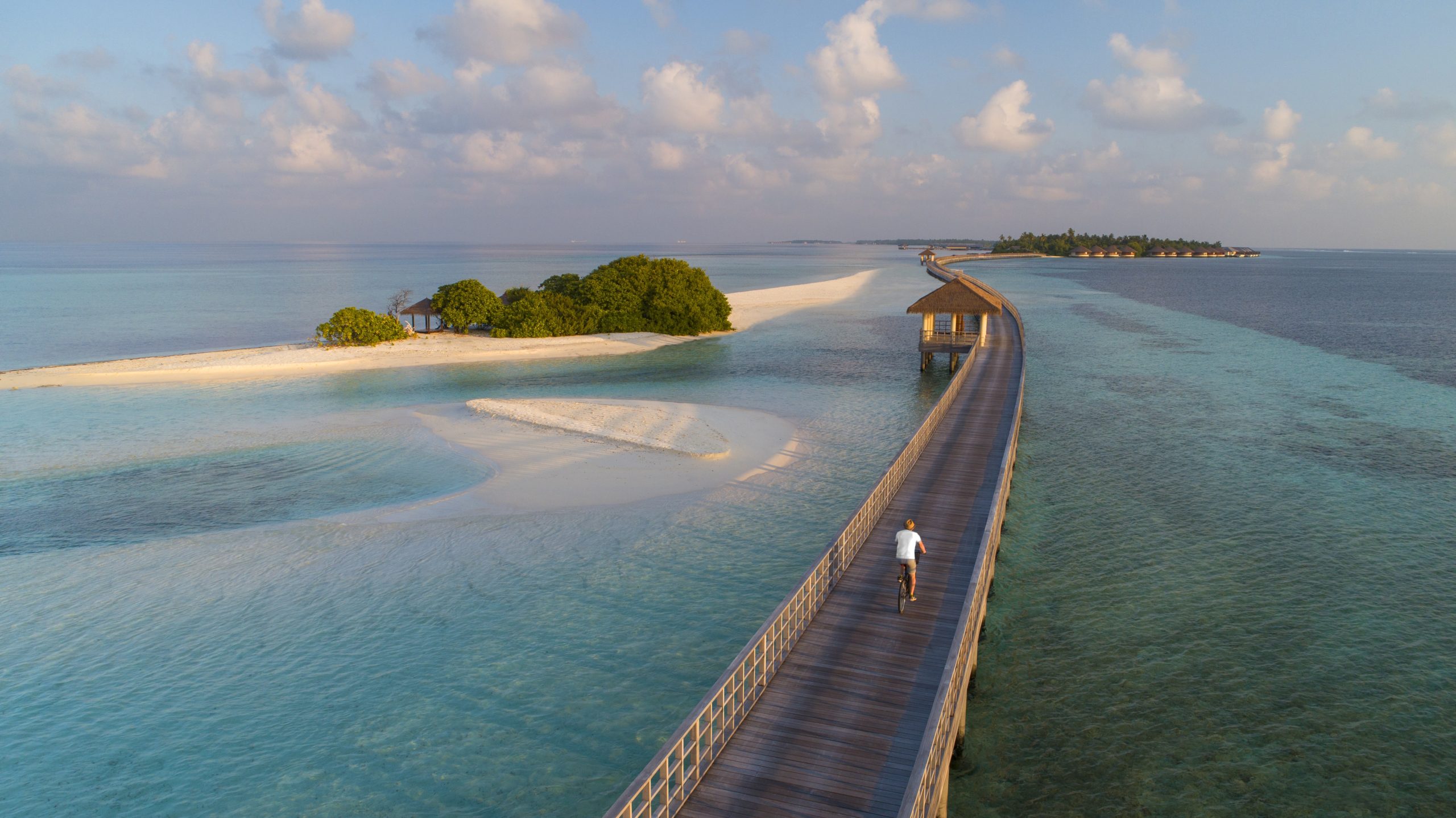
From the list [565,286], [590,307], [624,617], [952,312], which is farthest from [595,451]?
[565,286]

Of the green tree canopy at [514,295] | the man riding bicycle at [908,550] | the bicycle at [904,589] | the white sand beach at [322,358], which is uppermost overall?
the green tree canopy at [514,295]

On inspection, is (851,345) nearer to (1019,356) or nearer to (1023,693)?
(1019,356)

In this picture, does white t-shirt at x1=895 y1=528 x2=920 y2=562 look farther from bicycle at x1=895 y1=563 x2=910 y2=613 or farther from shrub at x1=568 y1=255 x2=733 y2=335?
shrub at x1=568 y1=255 x2=733 y2=335

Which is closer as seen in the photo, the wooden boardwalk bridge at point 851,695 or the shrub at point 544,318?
the wooden boardwalk bridge at point 851,695

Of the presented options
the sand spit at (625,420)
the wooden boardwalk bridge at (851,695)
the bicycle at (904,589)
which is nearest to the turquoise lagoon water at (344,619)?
the wooden boardwalk bridge at (851,695)

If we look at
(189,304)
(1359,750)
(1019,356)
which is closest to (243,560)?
(1359,750)

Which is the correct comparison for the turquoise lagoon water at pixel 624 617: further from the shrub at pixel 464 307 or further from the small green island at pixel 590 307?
the shrub at pixel 464 307
